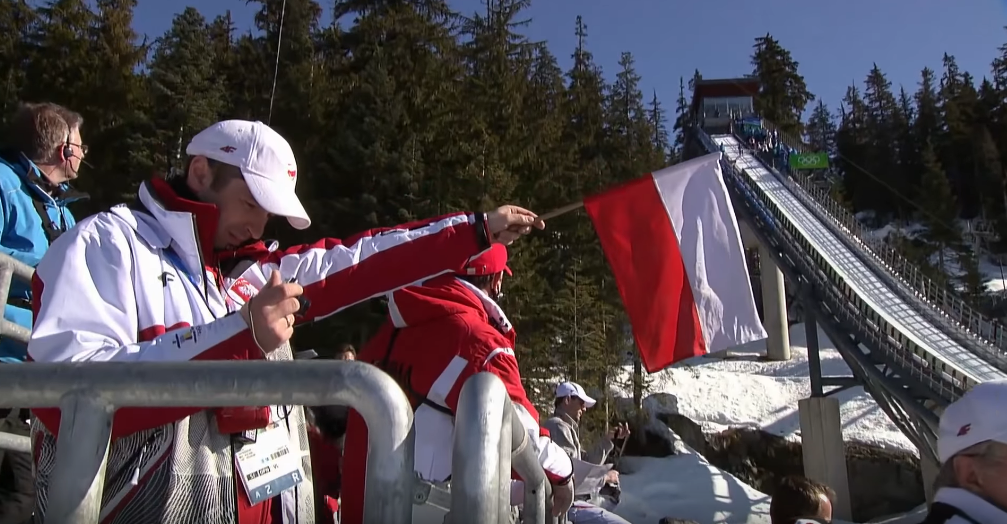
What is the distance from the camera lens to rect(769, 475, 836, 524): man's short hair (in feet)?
11.4

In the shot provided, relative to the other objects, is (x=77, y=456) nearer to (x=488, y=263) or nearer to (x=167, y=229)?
(x=167, y=229)

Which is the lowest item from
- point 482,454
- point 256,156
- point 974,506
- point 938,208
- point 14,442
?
point 938,208

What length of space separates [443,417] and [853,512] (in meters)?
24.8

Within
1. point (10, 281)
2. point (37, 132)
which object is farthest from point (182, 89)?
point (10, 281)

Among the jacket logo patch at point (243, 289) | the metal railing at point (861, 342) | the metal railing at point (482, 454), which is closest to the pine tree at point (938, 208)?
the metal railing at point (861, 342)

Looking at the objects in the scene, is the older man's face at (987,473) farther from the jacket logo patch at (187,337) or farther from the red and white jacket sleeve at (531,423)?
the jacket logo patch at (187,337)

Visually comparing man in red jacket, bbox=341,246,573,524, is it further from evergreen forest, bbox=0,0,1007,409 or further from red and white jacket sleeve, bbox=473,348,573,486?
evergreen forest, bbox=0,0,1007,409

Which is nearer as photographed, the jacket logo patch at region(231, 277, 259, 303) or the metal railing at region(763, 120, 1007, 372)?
the jacket logo patch at region(231, 277, 259, 303)

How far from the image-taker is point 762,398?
3011cm

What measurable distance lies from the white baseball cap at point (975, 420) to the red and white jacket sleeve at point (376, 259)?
5.69 feet

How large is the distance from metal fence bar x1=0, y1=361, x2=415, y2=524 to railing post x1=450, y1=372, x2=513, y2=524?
78mm

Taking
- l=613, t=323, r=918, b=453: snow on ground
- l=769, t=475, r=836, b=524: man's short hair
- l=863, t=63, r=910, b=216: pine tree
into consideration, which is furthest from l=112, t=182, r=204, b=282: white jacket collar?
l=863, t=63, r=910, b=216: pine tree

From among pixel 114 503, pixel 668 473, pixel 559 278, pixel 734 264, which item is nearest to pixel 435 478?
pixel 114 503

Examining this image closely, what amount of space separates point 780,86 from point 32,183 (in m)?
65.0
